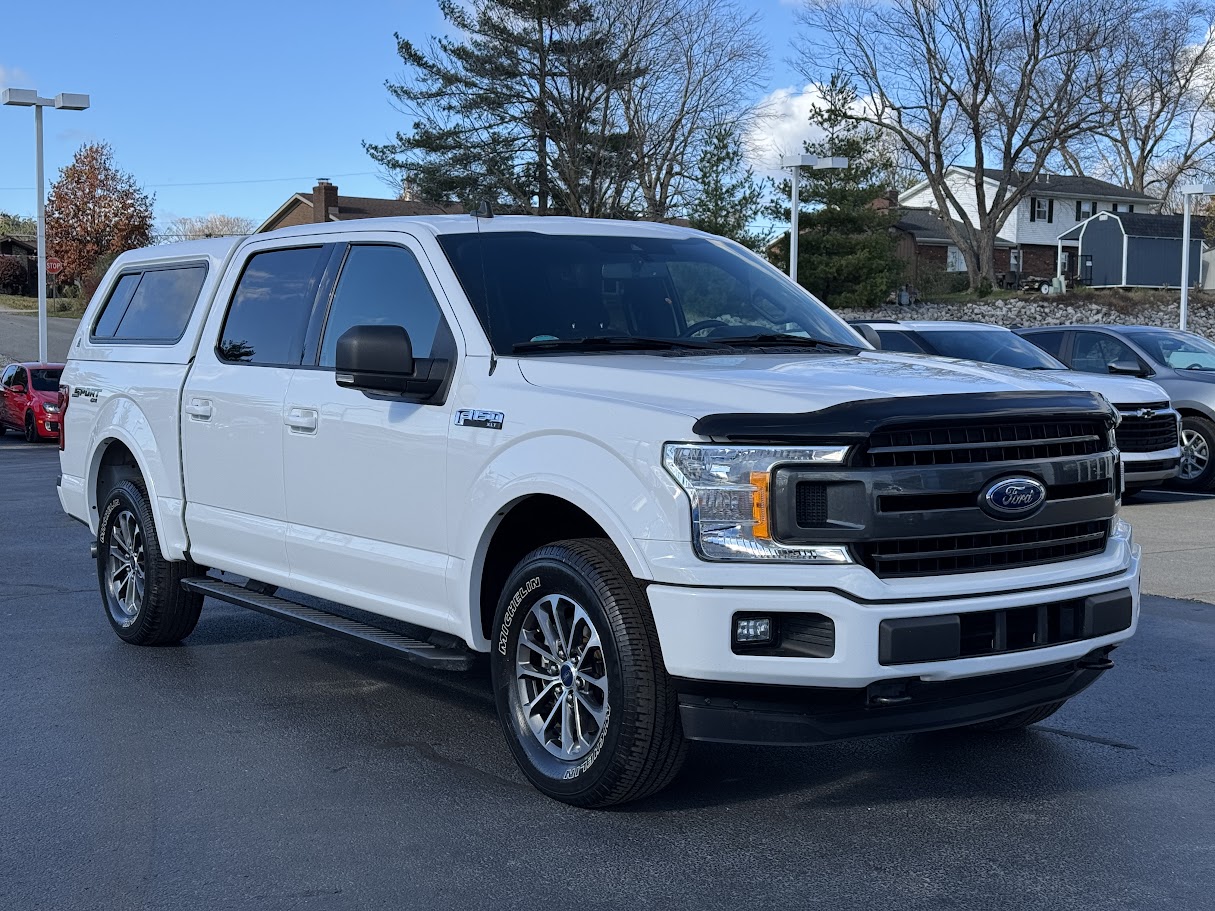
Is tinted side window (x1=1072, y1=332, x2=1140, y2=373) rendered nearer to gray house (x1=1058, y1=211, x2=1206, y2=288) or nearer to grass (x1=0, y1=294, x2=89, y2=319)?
gray house (x1=1058, y1=211, x2=1206, y2=288)

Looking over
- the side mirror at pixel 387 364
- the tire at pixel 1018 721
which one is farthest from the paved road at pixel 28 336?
the tire at pixel 1018 721

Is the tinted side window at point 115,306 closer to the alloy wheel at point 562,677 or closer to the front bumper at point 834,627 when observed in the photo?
the alloy wheel at point 562,677

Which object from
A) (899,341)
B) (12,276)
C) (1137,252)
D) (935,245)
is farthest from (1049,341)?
(12,276)

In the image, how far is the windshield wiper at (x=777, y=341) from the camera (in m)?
5.70

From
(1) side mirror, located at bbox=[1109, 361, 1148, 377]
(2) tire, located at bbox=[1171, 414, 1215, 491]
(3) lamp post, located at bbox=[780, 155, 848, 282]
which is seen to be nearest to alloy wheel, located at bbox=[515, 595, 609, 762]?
(1) side mirror, located at bbox=[1109, 361, 1148, 377]

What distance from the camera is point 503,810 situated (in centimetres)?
489

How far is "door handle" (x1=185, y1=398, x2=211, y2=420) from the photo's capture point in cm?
682

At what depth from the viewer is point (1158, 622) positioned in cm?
814

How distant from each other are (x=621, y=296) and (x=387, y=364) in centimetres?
109

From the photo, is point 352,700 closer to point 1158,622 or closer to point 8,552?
point 1158,622

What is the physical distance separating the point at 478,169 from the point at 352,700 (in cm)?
3740

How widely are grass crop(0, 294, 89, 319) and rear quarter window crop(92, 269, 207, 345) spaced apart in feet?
197

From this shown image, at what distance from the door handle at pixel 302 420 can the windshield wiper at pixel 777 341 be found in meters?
1.71

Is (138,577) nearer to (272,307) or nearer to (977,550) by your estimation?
(272,307)
